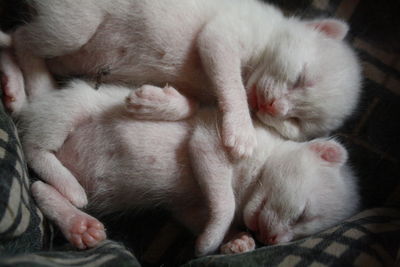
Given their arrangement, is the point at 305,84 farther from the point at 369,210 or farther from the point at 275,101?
the point at 369,210

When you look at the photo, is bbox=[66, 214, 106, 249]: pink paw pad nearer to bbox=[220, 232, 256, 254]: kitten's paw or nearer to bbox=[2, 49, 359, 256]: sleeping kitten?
bbox=[2, 49, 359, 256]: sleeping kitten

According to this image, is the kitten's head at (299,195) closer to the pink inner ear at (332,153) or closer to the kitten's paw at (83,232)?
the pink inner ear at (332,153)

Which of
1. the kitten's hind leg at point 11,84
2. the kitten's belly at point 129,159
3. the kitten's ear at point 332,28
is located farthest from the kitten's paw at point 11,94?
the kitten's ear at point 332,28

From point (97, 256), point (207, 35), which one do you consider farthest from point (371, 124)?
point (97, 256)

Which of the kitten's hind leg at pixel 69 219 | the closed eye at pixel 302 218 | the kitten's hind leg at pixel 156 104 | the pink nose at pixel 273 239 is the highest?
the kitten's hind leg at pixel 156 104

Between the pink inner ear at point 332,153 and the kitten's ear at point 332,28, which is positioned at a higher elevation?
the kitten's ear at point 332,28
